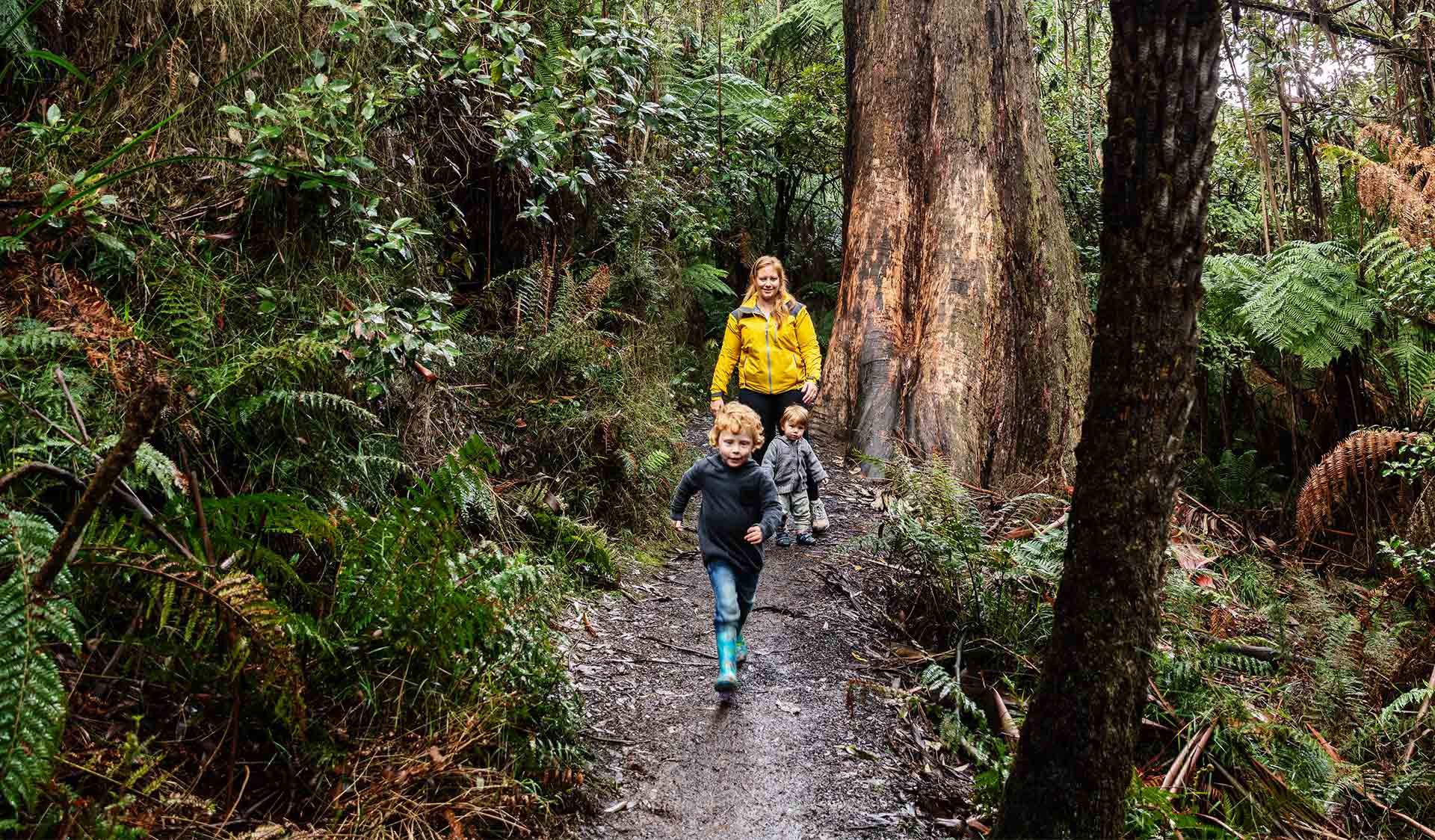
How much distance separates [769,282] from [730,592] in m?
3.04

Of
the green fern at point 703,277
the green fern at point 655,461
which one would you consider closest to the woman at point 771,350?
the green fern at point 655,461

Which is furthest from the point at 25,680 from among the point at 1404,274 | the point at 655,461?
the point at 1404,274

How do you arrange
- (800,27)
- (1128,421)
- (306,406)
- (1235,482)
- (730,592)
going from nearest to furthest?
1. (1128,421)
2. (306,406)
3. (730,592)
4. (1235,482)
5. (800,27)

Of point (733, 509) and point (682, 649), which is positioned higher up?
point (733, 509)

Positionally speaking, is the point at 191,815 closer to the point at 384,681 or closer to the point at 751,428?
the point at 384,681

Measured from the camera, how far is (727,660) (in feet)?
14.2

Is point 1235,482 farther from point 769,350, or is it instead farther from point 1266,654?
point 769,350

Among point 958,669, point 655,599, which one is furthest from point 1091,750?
point 655,599

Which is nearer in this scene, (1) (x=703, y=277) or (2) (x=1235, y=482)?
(2) (x=1235, y=482)

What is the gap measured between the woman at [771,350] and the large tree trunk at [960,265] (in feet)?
3.54

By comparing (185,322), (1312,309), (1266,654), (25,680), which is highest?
(1312,309)

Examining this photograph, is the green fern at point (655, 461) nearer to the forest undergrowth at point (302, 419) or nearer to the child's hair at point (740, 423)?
the forest undergrowth at point (302, 419)

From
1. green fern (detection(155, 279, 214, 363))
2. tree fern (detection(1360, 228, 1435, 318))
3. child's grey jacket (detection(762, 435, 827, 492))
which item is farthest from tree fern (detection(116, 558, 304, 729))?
tree fern (detection(1360, 228, 1435, 318))

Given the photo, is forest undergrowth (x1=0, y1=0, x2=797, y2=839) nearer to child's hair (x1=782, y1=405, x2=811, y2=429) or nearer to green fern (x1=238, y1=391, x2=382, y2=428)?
green fern (x1=238, y1=391, x2=382, y2=428)
